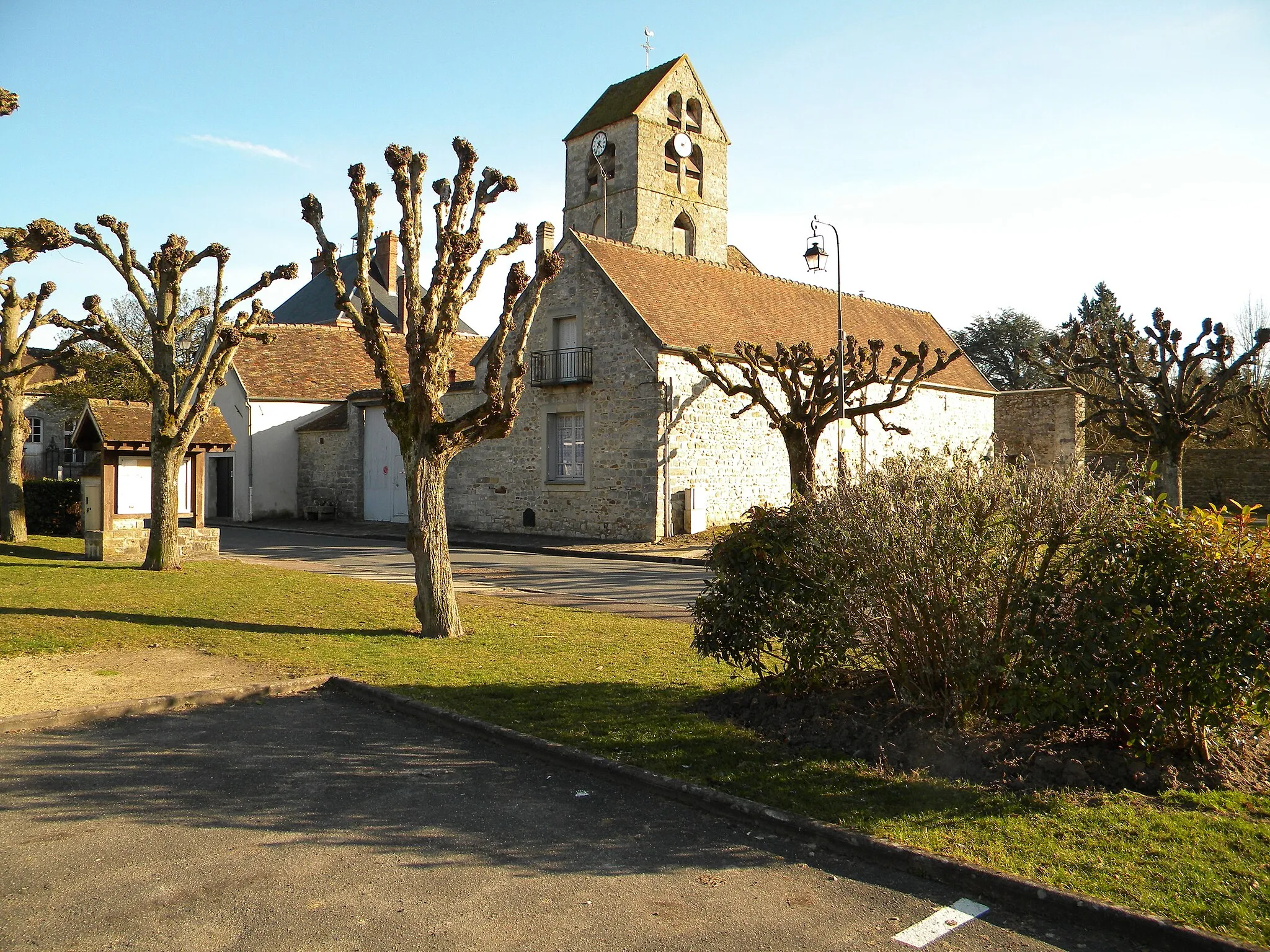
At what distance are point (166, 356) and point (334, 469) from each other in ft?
50.8

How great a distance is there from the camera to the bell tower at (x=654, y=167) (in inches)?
1404

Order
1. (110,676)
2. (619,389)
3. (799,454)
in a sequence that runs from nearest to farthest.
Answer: (110,676), (799,454), (619,389)

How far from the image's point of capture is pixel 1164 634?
4.68 metres

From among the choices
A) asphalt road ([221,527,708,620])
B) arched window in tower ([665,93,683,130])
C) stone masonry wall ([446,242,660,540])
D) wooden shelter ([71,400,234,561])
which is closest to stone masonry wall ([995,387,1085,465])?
stone masonry wall ([446,242,660,540])

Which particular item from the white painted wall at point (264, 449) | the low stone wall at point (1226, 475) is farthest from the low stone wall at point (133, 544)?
the low stone wall at point (1226, 475)

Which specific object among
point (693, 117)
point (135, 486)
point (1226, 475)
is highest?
point (693, 117)

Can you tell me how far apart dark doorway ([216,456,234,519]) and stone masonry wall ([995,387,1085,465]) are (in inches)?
994

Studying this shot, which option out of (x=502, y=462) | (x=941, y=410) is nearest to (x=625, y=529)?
(x=502, y=462)

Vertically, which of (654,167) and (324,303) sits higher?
(654,167)

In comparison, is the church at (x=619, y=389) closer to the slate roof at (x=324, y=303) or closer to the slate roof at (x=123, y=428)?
the slate roof at (x=123, y=428)

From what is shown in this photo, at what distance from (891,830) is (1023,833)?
568 mm

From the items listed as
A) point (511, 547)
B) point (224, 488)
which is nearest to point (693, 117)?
point (224, 488)

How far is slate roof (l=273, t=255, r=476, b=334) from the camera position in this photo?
152 ft

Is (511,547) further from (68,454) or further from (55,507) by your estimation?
(68,454)
